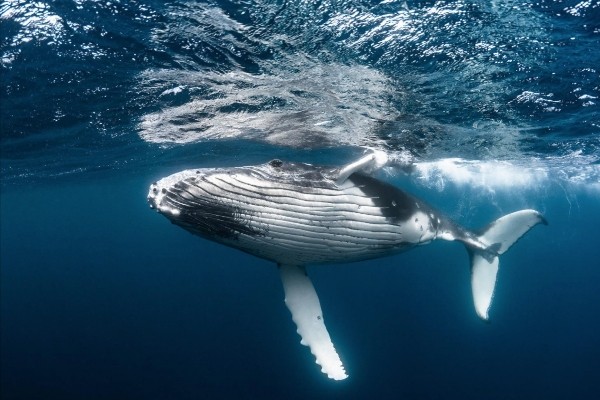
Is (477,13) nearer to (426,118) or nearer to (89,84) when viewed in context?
(426,118)

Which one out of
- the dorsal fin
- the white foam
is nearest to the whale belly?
the dorsal fin

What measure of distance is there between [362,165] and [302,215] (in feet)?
3.07

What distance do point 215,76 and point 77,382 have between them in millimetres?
31832

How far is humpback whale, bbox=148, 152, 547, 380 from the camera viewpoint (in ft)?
12.3

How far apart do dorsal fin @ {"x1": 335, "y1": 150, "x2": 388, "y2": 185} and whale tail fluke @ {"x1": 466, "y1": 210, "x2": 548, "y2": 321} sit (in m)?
4.45

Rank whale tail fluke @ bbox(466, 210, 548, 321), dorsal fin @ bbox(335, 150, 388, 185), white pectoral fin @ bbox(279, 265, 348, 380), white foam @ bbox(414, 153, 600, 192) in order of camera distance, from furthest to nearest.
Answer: white foam @ bbox(414, 153, 600, 192)
whale tail fluke @ bbox(466, 210, 548, 321)
white pectoral fin @ bbox(279, 265, 348, 380)
dorsal fin @ bbox(335, 150, 388, 185)

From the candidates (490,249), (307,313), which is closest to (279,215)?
(307,313)

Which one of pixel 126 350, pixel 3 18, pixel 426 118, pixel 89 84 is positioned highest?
pixel 3 18

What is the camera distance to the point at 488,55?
955cm

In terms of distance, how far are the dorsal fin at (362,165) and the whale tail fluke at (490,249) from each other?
4.45m

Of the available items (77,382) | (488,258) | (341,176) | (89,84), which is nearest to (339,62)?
(488,258)

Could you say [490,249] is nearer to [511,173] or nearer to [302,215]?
[302,215]

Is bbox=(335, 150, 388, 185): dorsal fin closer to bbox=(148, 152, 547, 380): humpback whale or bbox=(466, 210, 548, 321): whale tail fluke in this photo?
bbox=(148, 152, 547, 380): humpback whale

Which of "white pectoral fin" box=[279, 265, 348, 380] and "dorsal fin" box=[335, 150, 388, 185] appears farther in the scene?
"white pectoral fin" box=[279, 265, 348, 380]
